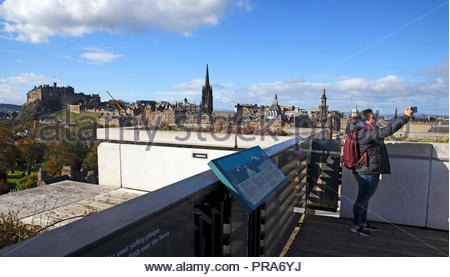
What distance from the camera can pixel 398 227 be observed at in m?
4.40

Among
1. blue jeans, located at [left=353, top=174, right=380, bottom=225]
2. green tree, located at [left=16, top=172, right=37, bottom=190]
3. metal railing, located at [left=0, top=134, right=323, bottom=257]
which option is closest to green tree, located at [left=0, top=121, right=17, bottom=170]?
green tree, located at [left=16, top=172, right=37, bottom=190]

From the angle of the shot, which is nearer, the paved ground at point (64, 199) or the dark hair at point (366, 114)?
the dark hair at point (366, 114)

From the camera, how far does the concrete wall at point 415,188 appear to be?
428 centimetres

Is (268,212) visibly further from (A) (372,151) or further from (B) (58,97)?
(B) (58,97)

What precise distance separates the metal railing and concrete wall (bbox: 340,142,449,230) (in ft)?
8.52

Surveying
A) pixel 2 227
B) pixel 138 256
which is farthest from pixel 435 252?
pixel 2 227

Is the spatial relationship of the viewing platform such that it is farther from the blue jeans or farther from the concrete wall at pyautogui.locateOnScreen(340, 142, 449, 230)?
the blue jeans

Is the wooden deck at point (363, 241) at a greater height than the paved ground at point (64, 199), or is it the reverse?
the wooden deck at point (363, 241)

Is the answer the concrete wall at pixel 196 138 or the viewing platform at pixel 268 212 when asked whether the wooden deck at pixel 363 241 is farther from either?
the concrete wall at pixel 196 138

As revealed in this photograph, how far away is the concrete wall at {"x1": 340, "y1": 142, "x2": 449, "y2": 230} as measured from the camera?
428 centimetres

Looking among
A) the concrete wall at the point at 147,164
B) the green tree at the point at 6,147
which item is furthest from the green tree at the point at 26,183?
the concrete wall at the point at 147,164

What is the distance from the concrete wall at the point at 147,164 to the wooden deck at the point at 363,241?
368 cm
